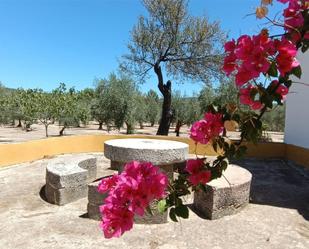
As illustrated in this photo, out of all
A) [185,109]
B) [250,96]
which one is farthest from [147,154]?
[185,109]

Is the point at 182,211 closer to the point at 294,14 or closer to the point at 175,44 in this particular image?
the point at 294,14

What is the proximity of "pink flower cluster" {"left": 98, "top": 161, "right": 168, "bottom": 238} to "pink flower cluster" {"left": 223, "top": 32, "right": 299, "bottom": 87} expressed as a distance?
0.43 metres

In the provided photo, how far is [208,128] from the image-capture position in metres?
1.37

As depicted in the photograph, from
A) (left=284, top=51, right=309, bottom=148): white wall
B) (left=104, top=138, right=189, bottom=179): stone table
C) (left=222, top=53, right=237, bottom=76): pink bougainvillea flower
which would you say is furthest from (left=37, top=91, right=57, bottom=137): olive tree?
(left=222, top=53, right=237, bottom=76): pink bougainvillea flower

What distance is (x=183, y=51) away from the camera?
1838 centimetres

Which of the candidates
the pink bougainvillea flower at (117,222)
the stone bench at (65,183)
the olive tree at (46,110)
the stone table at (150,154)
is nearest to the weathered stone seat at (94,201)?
the stone bench at (65,183)

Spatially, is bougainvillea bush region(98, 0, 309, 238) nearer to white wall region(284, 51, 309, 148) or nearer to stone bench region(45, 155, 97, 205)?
stone bench region(45, 155, 97, 205)

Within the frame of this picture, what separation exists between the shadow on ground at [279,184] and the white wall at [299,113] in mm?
1178

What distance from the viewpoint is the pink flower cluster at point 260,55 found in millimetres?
1112

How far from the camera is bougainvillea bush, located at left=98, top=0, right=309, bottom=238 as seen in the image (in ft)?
3.71

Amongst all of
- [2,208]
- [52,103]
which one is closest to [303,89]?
[2,208]

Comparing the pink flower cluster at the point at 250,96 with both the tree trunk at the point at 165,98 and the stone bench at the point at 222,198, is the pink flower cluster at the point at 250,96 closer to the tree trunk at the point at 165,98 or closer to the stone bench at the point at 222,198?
the stone bench at the point at 222,198

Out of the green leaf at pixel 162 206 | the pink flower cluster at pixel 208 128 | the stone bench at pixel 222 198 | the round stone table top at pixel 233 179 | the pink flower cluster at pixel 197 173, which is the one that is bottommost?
the stone bench at pixel 222 198

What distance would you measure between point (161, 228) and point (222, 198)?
1.28 m
